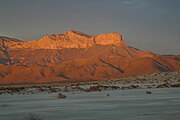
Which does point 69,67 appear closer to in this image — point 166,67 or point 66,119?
point 166,67

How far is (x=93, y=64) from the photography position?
196m

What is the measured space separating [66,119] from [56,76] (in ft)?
561

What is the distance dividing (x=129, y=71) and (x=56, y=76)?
34831 mm

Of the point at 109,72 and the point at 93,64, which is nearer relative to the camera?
the point at 109,72

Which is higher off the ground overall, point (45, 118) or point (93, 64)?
point (93, 64)

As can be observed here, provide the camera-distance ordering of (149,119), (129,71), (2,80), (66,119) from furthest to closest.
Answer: (2,80)
(129,71)
(66,119)
(149,119)

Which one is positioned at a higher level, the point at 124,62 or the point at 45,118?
the point at 124,62

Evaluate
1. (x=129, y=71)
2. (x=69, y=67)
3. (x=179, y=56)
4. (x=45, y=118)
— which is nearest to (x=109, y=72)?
(x=129, y=71)

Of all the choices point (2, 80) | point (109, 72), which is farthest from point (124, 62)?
point (2, 80)

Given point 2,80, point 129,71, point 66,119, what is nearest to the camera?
point 66,119

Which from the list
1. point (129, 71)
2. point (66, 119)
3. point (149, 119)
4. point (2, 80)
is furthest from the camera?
point (2, 80)

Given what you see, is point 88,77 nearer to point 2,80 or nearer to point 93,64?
point 93,64

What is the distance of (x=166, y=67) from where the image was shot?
18250 cm

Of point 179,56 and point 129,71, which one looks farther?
point 179,56
